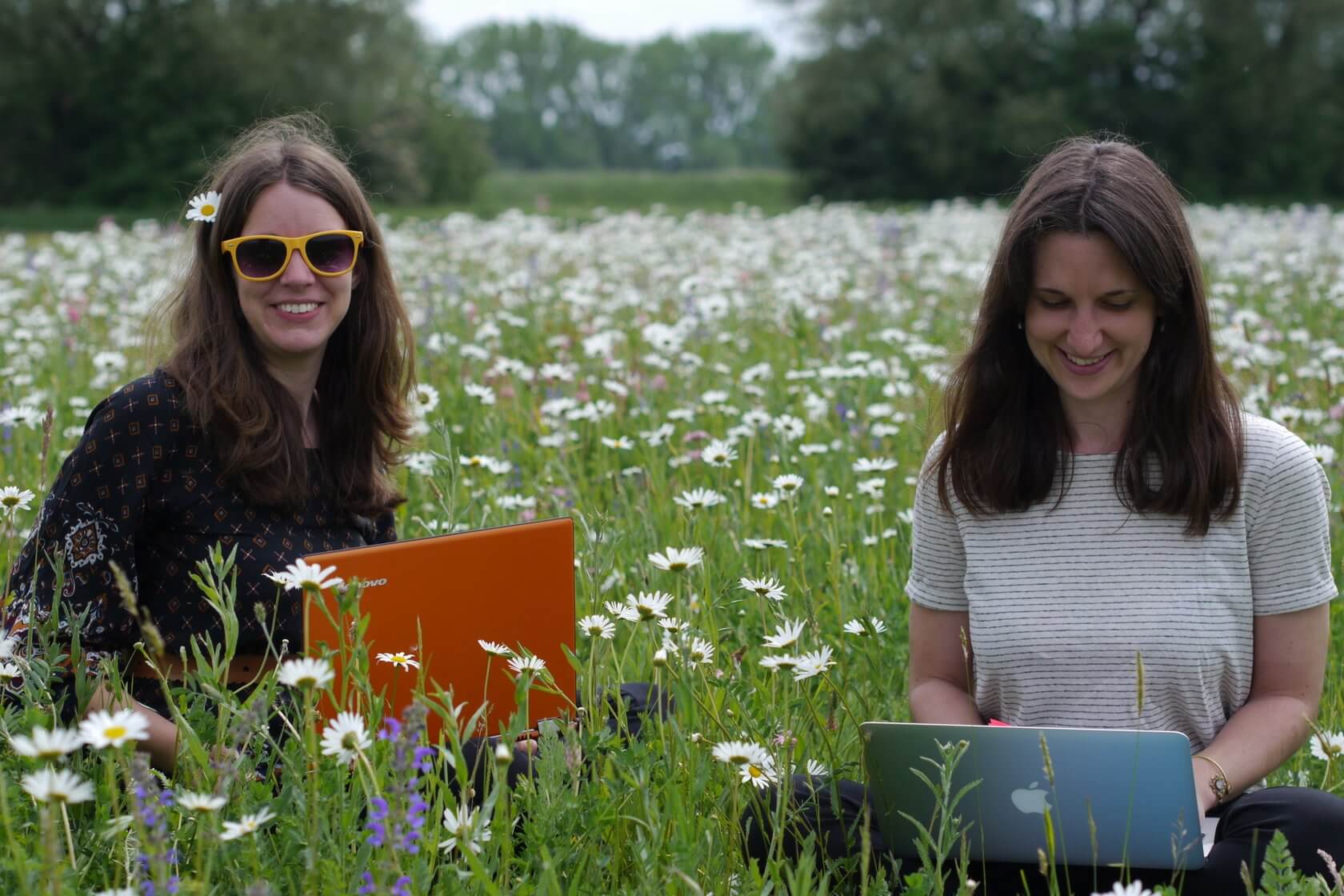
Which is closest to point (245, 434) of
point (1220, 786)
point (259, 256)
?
point (259, 256)

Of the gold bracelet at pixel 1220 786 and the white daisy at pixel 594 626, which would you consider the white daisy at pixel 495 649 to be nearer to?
the white daisy at pixel 594 626

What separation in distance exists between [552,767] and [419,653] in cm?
25

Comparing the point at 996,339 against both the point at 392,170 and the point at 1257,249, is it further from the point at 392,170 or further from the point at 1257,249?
the point at 392,170

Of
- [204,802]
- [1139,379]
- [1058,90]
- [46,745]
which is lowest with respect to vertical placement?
[204,802]

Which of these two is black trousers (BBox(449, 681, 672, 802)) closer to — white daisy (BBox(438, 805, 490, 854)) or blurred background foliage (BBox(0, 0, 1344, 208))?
white daisy (BBox(438, 805, 490, 854))

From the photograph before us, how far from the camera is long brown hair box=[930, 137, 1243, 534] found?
218cm

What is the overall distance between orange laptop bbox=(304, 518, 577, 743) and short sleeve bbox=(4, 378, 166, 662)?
0.49 meters

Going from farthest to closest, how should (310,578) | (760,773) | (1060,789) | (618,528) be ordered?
(618,528) → (760,773) → (1060,789) → (310,578)

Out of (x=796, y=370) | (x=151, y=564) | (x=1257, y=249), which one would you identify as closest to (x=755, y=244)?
(x=1257, y=249)

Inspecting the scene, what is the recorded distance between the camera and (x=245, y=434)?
239cm

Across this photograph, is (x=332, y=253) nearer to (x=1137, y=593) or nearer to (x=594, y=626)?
(x=594, y=626)

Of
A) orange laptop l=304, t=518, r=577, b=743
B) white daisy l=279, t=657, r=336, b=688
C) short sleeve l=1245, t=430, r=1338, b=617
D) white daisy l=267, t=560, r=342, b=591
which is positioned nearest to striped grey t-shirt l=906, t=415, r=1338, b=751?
short sleeve l=1245, t=430, r=1338, b=617

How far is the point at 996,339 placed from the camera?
2.37 meters

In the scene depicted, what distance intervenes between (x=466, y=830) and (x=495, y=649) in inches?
15.7
